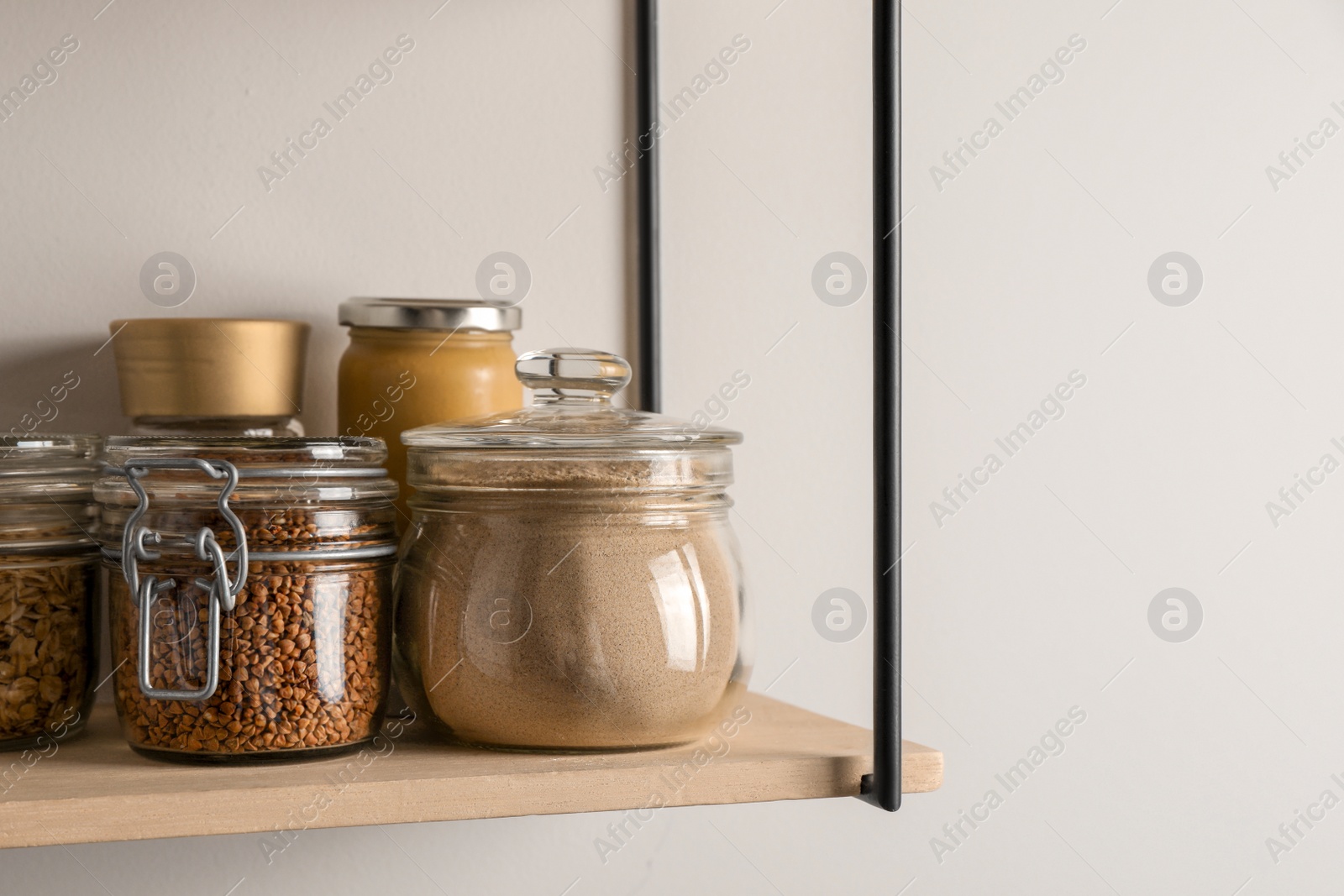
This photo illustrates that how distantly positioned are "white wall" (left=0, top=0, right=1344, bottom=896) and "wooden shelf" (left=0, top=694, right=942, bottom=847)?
0.25 metres

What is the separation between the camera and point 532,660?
21.3 inches

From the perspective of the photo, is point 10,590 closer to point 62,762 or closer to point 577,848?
point 62,762

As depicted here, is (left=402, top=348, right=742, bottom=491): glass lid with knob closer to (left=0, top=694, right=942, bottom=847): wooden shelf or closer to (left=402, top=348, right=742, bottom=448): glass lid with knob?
(left=402, top=348, right=742, bottom=448): glass lid with knob

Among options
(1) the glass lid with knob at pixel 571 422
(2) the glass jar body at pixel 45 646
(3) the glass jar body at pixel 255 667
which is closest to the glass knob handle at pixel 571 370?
(1) the glass lid with knob at pixel 571 422

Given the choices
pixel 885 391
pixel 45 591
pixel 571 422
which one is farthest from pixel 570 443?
pixel 45 591

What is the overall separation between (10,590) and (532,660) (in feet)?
0.78

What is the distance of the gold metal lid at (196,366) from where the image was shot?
0.63 meters

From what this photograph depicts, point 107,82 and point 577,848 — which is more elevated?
point 107,82

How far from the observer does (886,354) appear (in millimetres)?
567

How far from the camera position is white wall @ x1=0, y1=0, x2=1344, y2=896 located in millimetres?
731
